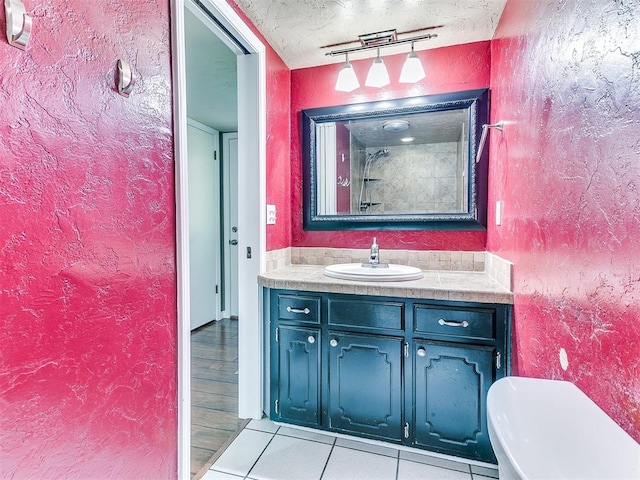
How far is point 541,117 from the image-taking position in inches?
43.8

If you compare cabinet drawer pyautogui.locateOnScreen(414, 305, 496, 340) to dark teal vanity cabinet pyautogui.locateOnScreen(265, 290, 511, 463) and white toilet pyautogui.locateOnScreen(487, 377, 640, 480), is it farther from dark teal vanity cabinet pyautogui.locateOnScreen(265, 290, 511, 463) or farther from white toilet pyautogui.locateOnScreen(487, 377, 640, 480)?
Result: white toilet pyautogui.locateOnScreen(487, 377, 640, 480)

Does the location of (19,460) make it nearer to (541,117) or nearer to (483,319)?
(483,319)

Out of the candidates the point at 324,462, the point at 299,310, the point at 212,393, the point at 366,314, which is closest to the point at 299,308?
the point at 299,310

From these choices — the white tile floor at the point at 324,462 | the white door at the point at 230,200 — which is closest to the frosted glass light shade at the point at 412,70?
the white tile floor at the point at 324,462

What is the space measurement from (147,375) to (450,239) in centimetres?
169

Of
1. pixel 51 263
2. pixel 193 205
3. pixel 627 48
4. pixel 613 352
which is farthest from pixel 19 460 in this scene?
pixel 193 205

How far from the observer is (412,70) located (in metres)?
1.92

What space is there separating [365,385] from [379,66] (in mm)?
1734

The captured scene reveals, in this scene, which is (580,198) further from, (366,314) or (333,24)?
(333,24)

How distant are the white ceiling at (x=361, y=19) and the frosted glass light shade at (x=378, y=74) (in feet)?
0.41

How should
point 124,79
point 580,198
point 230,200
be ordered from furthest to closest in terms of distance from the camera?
point 230,200, point 124,79, point 580,198

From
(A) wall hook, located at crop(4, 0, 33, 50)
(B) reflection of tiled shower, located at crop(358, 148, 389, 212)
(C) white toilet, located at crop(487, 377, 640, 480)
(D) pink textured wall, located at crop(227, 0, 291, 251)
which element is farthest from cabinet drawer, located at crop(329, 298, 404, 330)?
(A) wall hook, located at crop(4, 0, 33, 50)

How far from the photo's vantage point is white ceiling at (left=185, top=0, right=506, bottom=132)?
1641 mm

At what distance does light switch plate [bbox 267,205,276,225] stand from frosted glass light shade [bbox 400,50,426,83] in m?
1.04
